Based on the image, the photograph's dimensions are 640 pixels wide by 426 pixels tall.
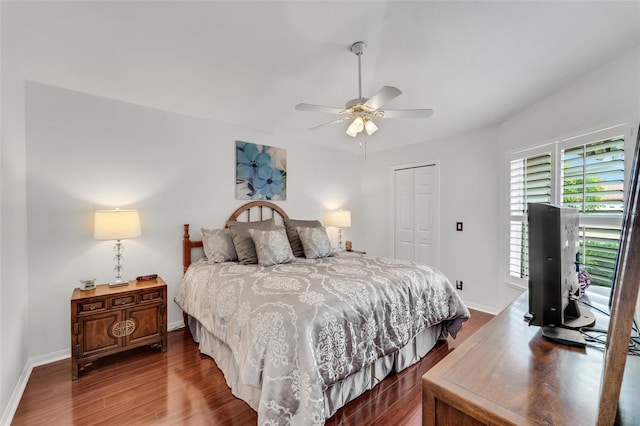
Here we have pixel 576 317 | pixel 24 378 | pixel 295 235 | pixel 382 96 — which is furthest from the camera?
pixel 295 235

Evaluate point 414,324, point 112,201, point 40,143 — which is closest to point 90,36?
point 40,143

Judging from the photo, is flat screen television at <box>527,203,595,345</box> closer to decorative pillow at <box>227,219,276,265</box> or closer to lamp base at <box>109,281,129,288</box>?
decorative pillow at <box>227,219,276,265</box>

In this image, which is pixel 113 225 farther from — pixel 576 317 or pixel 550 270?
pixel 576 317

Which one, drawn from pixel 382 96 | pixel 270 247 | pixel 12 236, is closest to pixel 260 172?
pixel 270 247

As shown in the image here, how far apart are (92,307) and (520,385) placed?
2.84m

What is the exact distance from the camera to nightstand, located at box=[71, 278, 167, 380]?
7.06 ft

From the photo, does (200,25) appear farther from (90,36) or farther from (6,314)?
(6,314)

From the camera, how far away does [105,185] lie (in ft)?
8.69

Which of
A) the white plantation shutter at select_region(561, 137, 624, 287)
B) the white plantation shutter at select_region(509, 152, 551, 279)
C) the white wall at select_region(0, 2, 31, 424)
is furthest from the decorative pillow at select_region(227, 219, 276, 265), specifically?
the white plantation shutter at select_region(561, 137, 624, 287)

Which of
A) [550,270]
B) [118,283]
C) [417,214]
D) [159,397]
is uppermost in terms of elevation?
[417,214]

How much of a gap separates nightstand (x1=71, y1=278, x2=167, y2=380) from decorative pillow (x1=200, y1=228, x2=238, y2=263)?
535 millimetres

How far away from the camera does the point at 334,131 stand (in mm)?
4055

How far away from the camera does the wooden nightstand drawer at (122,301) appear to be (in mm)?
2309

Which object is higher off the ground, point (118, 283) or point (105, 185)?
point (105, 185)
